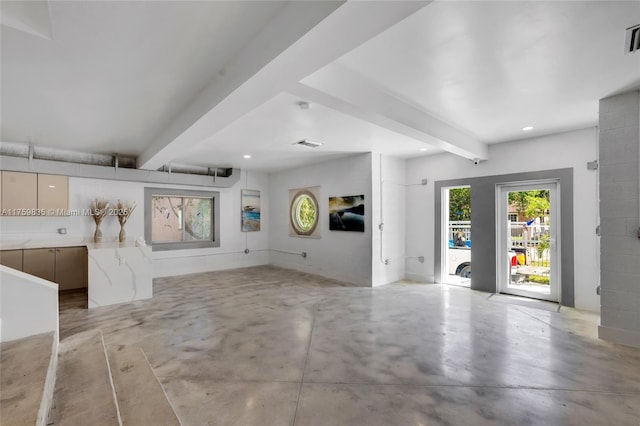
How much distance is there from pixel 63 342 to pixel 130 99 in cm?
255

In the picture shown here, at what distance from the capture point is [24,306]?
6.96ft

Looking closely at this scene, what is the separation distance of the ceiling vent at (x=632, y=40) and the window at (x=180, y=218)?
7.37m

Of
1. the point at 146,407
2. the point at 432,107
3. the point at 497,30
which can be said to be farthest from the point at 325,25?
the point at 146,407

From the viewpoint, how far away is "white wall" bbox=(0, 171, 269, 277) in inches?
210

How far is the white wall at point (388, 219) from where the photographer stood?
5.89 metres

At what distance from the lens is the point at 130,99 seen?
3.26 m

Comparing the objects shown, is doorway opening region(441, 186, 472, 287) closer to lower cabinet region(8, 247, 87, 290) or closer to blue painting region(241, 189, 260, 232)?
blue painting region(241, 189, 260, 232)

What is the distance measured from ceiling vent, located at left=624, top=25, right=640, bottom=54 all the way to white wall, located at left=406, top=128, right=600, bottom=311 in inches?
97.2

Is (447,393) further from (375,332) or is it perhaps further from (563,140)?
(563,140)

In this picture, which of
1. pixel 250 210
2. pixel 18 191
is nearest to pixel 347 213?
pixel 250 210

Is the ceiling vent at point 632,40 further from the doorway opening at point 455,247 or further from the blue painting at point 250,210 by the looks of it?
the blue painting at point 250,210

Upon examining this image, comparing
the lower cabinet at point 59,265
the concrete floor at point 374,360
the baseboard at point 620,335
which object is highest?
the lower cabinet at point 59,265

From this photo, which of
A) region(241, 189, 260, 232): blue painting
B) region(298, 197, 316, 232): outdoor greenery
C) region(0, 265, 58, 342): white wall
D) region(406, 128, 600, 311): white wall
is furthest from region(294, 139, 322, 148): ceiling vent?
region(0, 265, 58, 342): white wall

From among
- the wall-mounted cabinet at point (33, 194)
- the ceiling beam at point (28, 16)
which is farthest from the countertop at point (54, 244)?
the ceiling beam at point (28, 16)
